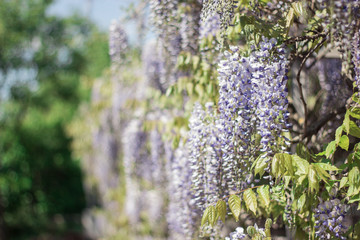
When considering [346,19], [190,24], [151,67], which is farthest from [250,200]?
[151,67]

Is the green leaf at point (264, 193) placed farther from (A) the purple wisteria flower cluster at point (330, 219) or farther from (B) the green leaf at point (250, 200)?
(A) the purple wisteria flower cluster at point (330, 219)

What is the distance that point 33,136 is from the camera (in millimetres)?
8812

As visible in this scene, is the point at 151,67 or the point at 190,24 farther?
the point at 151,67

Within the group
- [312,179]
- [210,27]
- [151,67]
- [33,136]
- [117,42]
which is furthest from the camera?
[33,136]

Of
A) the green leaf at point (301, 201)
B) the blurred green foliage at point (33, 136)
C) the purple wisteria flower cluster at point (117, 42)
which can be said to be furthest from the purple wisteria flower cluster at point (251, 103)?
the blurred green foliage at point (33, 136)

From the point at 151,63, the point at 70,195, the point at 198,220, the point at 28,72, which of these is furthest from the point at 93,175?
the point at 198,220

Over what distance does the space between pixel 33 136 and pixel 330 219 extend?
8.22 metres

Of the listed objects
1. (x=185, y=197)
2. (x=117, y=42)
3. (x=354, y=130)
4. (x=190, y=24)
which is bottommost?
(x=185, y=197)

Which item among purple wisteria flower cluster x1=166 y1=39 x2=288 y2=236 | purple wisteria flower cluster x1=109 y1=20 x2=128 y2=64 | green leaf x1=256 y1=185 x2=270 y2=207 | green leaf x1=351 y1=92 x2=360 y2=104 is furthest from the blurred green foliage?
green leaf x1=351 y1=92 x2=360 y2=104

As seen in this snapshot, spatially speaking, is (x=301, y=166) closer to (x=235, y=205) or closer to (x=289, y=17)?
(x=235, y=205)

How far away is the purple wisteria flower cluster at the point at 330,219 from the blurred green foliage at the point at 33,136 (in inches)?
248

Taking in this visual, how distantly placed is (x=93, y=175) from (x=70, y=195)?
272 centimetres

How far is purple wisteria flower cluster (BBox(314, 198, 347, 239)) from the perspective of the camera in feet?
5.56

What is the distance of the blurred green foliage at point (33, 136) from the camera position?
853 cm
